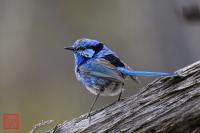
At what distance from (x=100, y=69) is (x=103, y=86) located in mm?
101

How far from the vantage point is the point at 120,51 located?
7.40 meters

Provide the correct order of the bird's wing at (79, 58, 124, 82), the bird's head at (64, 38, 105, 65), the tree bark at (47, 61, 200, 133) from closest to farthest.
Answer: the tree bark at (47, 61, 200, 133) < the bird's wing at (79, 58, 124, 82) < the bird's head at (64, 38, 105, 65)

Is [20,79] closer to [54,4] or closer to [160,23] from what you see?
[54,4]

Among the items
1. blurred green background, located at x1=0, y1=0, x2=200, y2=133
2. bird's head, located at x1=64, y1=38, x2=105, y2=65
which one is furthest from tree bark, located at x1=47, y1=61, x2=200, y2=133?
blurred green background, located at x1=0, y1=0, x2=200, y2=133

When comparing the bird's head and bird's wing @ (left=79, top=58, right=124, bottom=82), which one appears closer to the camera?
bird's wing @ (left=79, top=58, right=124, bottom=82)

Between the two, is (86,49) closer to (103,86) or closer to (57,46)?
(103,86)

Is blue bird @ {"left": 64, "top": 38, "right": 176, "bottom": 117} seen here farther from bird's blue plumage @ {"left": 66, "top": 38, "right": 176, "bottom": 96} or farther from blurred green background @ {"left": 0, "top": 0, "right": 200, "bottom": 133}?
blurred green background @ {"left": 0, "top": 0, "right": 200, "bottom": 133}

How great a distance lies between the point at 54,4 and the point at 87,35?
2.97 ft

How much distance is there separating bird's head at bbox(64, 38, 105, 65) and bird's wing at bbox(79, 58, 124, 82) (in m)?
0.07

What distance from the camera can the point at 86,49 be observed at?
12.3 ft

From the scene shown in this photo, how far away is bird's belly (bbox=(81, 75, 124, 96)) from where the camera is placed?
349 cm

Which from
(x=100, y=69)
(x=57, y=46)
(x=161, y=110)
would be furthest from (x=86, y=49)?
(x=57, y=46)

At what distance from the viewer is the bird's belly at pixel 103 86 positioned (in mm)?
3492

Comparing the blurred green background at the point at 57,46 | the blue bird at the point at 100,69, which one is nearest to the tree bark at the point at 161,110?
the blue bird at the point at 100,69
